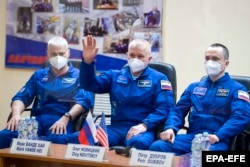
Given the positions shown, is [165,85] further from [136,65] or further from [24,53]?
[24,53]

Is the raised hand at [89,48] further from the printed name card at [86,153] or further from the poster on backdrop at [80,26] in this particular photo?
the poster on backdrop at [80,26]

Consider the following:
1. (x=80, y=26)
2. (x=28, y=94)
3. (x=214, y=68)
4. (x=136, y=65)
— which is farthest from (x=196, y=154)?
(x=80, y=26)

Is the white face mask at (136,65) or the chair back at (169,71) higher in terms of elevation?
the white face mask at (136,65)

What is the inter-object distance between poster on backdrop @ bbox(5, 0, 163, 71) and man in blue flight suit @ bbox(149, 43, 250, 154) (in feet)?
4.39

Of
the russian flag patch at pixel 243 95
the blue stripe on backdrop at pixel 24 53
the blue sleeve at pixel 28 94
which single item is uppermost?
the blue stripe on backdrop at pixel 24 53

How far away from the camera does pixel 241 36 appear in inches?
161

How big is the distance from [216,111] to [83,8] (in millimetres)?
2212

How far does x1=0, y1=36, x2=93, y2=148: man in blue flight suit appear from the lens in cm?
341

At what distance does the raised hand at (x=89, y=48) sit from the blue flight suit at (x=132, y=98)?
0.38ft

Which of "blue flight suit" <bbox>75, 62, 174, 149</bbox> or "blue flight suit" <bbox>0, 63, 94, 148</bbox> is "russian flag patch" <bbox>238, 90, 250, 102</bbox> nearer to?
"blue flight suit" <bbox>75, 62, 174, 149</bbox>

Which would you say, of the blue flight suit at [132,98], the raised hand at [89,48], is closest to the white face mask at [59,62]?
the blue flight suit at [132,98]

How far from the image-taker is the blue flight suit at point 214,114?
2.81 meters

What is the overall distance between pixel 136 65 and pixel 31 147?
40.6 inches

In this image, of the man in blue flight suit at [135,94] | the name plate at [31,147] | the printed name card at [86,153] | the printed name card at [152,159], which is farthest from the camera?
the man in blue flight suit at [135,94]
